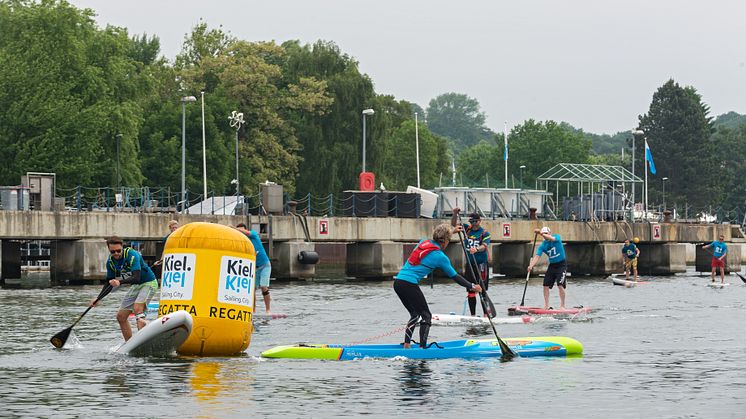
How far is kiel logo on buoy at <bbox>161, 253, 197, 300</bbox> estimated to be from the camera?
64.3ft

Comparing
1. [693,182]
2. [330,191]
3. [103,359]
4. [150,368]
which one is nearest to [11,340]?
[103,359]

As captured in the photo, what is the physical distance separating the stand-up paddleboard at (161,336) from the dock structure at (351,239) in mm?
30204

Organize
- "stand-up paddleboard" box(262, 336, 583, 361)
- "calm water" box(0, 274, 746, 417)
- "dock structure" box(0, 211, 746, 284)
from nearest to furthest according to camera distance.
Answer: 1. "calm water" box(0, 274, 746, 417)
2. "stand-up paddleboard" box(262, 336, 583, 361)
3. "dock structure" box(0, 211, 746, 284)

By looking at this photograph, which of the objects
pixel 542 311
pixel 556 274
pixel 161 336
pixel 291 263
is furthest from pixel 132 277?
pixel 291 263

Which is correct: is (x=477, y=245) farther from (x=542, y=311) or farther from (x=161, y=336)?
(x=161, y=336)

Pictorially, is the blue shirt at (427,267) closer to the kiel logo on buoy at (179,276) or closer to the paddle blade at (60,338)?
the kiel logo on buoy at (179,276)

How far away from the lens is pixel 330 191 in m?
93.4

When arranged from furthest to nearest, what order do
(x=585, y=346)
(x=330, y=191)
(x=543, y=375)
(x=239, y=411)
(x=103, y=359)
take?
(x=330, y=191), (x=585, y=346), (x=103, y=359), (x=543, y=375), (x=239, y=411)

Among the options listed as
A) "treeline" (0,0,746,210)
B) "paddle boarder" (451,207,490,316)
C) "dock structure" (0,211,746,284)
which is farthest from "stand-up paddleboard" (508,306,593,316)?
"treeline" (0,0,746,210)

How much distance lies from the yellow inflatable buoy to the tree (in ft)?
441

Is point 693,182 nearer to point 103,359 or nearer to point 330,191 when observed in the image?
point 330,191

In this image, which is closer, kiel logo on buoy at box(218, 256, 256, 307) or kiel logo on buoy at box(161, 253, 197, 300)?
kiel logo on buoy at box(161, 253, 197, 300)

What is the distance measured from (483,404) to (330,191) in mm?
77775

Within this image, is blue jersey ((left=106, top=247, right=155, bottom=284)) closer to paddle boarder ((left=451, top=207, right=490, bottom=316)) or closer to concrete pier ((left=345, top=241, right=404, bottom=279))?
paddle boarder ((left=451, top=207, right=490, bottom=316))
